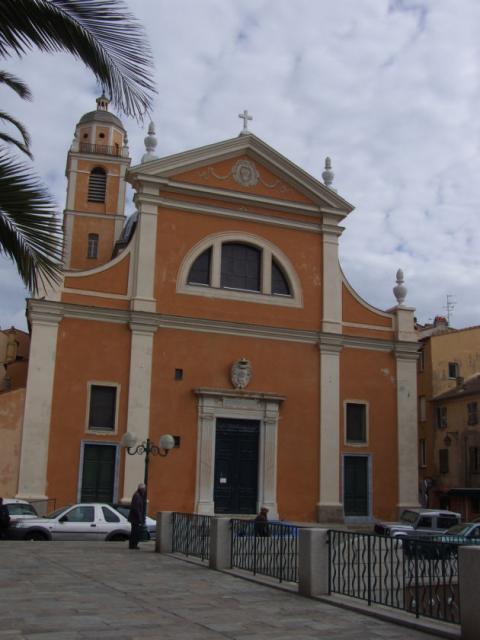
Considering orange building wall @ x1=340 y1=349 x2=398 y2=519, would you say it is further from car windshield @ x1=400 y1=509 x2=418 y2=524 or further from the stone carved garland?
the stone carved garland

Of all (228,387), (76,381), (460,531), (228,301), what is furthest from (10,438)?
(460,531)

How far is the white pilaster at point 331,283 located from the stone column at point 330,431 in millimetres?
586

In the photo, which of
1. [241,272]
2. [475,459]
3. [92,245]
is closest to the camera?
[241,272]

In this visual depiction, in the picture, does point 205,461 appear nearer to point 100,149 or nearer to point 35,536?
point 35,536

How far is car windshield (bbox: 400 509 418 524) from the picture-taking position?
939 inches

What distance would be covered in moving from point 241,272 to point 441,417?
16450 millimetres

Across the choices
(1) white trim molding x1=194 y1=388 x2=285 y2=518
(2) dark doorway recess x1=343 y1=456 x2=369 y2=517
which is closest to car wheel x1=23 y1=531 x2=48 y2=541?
(1) white trim molding x1=194 y1=388 x2=285 y2=518

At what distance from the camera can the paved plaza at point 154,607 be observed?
7.59 m

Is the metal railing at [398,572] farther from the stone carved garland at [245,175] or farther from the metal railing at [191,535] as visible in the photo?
the stone carved garland at [245,175]

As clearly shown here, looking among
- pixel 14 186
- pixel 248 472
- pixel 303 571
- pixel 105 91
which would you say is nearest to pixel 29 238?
pixel 14 186

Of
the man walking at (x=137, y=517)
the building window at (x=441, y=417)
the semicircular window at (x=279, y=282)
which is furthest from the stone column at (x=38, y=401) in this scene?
the building window at (x=441, y=417)

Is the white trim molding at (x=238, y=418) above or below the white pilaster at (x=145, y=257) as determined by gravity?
below

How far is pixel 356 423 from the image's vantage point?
2714 centimetres

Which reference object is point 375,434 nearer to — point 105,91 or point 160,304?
point 160,304
